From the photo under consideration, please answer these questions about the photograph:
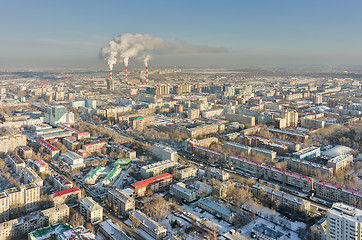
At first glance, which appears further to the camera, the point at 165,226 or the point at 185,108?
the point at 185,108

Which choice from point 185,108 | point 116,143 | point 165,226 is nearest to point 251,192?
point 165,226

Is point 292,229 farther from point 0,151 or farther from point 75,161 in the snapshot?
point 0,151

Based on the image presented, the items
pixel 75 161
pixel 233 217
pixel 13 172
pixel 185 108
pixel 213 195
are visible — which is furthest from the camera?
pixel 185 108

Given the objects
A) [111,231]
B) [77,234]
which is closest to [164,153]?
[111,231]

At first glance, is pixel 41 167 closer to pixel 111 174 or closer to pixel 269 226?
pixel 111 174

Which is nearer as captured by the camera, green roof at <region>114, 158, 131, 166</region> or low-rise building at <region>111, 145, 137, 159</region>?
green roof at <region>114, 158, 131, 166</region>

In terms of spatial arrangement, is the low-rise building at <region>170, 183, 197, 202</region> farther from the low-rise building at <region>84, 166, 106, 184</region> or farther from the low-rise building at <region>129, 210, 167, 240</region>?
the low-rise building at <region>84, 166, 106, 184</region>

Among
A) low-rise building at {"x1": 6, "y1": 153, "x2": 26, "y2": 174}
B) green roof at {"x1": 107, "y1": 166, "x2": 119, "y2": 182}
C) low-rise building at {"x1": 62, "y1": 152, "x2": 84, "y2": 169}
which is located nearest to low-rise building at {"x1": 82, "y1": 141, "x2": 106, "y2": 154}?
low-rise building at {"x1": 62, "y1": 152, "x2": 84, "y2": 169}
